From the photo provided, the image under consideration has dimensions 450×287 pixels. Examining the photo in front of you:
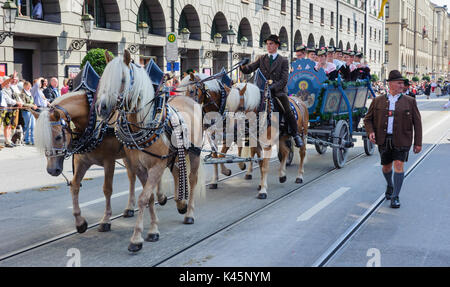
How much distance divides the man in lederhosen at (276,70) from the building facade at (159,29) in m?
5.37

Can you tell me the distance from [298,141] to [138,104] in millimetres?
4587

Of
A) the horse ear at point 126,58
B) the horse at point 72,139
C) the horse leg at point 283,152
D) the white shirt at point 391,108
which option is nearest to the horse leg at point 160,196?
the horse at point 72,139

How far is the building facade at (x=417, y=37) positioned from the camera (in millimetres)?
85438

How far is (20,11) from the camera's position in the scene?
18.8 meters

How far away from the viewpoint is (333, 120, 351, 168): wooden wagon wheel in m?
10.7

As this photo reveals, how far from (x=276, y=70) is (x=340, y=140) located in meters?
2.81

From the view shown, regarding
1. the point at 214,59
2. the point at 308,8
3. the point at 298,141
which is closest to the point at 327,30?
the point at 308,8

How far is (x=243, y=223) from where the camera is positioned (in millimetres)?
6582

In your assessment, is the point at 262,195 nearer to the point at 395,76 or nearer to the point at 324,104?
the point at 395,76

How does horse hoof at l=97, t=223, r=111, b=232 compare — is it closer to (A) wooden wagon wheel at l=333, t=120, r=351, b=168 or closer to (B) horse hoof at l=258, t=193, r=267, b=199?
(B) horse hoof at l=258, t=193, r=267, b=199

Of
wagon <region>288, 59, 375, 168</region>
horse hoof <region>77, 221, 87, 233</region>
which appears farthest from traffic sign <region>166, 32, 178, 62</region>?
horse hoof <region>77, 221, 87, 233</region>

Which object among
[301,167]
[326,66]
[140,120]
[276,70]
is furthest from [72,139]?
[326,66]

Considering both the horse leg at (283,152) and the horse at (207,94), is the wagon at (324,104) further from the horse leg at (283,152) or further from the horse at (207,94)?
the horse at (207,94)
